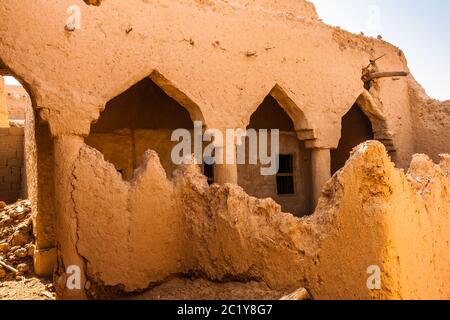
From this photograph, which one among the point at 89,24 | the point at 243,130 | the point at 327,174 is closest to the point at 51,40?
the point at 89,24

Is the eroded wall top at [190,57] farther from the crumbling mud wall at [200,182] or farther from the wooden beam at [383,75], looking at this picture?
the wooden beam at [383,75]

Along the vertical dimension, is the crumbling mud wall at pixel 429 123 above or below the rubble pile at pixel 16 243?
above

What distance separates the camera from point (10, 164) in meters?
10.4

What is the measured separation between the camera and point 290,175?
10.1 meters

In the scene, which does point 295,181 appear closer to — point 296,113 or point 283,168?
point 283,168

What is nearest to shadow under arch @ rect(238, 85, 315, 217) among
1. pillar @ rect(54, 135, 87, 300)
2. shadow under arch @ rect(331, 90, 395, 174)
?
shadow under arch @ rect(331, 90, 395, 174)

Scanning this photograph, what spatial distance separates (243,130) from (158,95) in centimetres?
250

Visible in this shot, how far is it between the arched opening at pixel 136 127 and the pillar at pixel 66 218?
9.48 feet

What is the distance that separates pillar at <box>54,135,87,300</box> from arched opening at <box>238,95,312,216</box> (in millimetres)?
5243

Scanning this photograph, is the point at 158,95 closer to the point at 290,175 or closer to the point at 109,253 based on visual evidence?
the point at 290,175

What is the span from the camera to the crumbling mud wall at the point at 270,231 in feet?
12.3

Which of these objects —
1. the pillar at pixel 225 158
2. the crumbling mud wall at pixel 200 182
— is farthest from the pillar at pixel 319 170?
the pillar at pixel 225 158

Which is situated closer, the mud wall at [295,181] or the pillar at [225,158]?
the pillar at [225,158]

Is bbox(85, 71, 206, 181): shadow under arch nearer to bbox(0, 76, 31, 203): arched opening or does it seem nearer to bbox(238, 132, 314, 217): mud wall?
bbox(238, 132, 314, 217): mud wall
